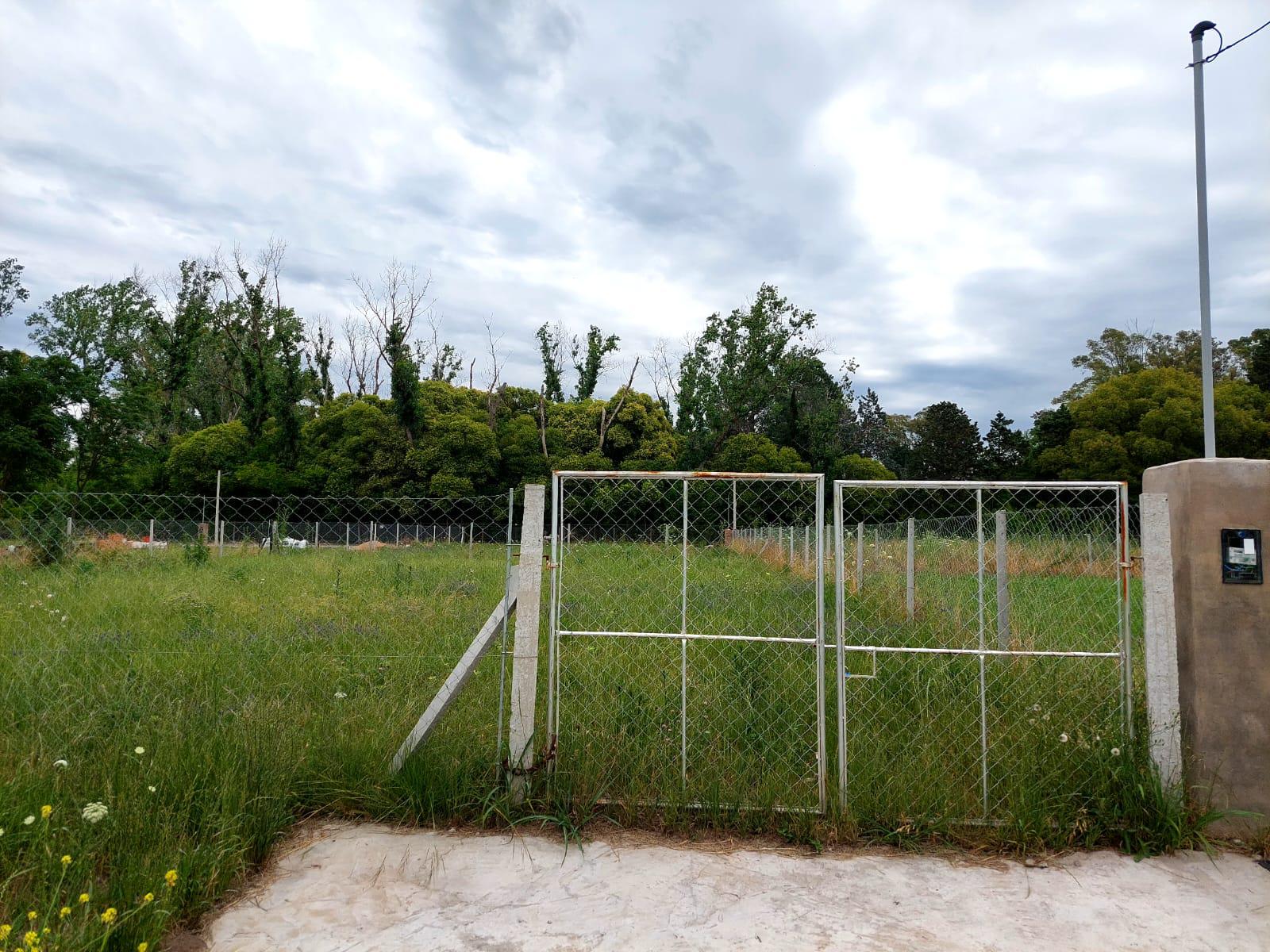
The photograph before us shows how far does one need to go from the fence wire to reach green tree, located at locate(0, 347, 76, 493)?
10444mm

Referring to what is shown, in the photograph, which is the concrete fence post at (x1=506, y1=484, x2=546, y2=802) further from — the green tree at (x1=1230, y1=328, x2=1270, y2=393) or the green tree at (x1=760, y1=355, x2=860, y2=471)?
the green tree at (x1=1230, y1=328, x2=1270, y2=393)

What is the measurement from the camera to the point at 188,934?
300 cm

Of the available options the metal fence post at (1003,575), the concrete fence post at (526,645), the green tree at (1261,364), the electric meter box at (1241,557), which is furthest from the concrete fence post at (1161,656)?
the green tree at (1261,364)

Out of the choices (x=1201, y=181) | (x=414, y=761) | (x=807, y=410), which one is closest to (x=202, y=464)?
(x=807, y=410)

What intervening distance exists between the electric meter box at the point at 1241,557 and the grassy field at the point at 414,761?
859 millimetres

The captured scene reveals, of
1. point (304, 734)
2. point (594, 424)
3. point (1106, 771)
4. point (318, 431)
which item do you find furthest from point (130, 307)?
point (1106, 771)

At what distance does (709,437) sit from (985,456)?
15615mm

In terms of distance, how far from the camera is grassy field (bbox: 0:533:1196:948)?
3.28m

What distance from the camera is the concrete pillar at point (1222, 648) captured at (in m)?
3.88

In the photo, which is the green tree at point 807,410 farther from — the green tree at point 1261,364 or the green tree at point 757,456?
the green tree at point 1261,364

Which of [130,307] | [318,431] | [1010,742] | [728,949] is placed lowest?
[728,949]

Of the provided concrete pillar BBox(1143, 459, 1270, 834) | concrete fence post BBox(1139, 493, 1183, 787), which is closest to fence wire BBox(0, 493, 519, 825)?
concrete fence post BBox(1139, 493, 1183, 787)

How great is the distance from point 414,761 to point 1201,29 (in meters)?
5.62

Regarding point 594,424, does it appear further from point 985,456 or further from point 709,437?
point 985,456
